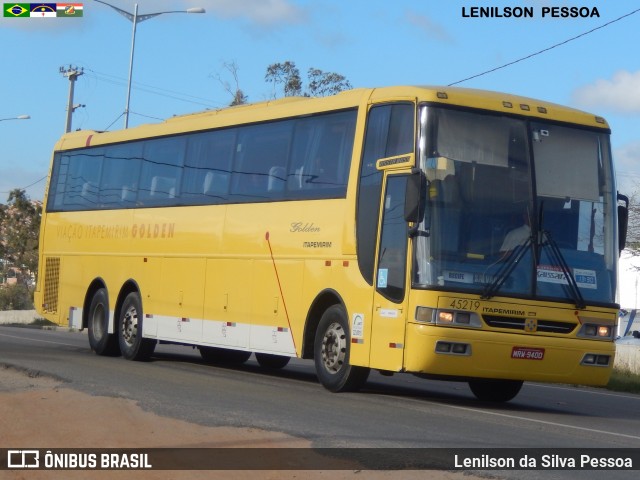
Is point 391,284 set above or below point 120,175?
below

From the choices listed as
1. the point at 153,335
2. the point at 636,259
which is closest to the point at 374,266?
the point at 153,335

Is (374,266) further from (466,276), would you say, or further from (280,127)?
(280,127)

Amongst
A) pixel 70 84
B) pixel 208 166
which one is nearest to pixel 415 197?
pixel 208 166

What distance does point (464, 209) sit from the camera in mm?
14164

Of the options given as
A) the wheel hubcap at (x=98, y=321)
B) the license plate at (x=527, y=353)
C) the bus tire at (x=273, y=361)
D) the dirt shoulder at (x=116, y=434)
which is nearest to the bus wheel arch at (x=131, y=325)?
the wheel hubcap at (x=98, y=321)

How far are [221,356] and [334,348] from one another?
7.16m

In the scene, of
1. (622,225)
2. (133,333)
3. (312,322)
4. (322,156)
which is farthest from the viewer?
(133,333)

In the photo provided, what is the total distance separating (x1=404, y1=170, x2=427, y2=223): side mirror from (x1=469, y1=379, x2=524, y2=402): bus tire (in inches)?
128

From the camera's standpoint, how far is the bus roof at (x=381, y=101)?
14680 millimetres

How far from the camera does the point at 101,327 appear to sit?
22.4m

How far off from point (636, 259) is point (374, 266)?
33.8 metres

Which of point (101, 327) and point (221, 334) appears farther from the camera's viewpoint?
point (101, 327)

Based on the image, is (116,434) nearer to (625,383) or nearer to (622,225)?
(622,225)

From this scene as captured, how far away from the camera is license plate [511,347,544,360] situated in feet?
46.3
